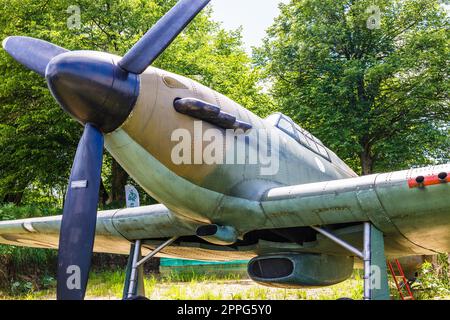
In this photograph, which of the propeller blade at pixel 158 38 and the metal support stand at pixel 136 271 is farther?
the metal support stand at pixel 136 271

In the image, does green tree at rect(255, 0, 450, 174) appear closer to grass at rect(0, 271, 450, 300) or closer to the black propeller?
grass at rect(0, 271, 450, 300)

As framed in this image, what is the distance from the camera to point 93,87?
13.5 ft

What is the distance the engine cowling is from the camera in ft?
18.8

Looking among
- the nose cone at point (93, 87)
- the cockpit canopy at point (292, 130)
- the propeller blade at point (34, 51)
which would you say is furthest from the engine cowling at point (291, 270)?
the propeller blade at point (34, 51)

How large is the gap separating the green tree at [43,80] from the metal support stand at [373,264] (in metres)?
14.3

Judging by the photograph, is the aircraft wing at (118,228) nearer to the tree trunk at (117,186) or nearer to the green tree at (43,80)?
the green tree at (43,80)

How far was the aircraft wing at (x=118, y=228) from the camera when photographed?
19.5ft

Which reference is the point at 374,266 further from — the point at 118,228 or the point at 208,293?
the point at 208,293

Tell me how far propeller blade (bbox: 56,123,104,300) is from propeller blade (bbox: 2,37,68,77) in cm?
122

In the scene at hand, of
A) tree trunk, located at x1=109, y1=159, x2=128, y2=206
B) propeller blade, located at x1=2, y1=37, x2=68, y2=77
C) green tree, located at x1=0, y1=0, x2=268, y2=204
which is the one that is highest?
green tree, located at x1=0, y1=0, x2=268, y2=204

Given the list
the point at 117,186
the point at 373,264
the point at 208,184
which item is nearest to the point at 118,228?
the point at 208,184

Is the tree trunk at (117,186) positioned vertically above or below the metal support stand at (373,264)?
above

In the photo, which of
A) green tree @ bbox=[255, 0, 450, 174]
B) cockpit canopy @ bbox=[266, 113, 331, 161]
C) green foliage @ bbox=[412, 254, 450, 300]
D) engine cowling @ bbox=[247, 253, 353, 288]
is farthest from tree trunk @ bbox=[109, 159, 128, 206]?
engine cowling @ bbox=[247, 253, 353, 288]
